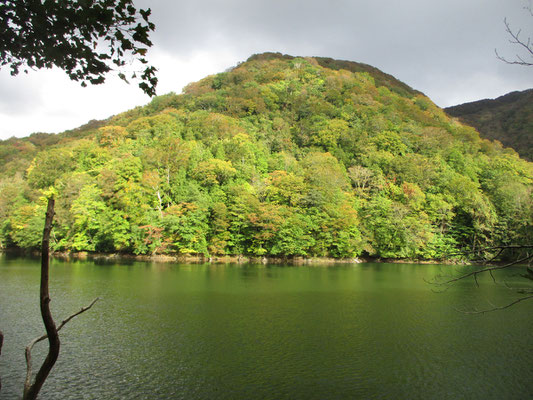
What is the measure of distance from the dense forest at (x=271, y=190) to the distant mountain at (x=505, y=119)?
53.3 ft

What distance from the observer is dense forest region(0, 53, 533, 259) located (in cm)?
3828

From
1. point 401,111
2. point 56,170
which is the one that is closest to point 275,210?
point 56,170

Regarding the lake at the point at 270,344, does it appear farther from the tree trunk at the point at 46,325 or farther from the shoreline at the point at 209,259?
the shoreline at the point at 209,259

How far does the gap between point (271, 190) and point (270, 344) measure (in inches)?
1211

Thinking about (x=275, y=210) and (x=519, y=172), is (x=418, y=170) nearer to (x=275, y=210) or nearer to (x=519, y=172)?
(x=519, y=172)

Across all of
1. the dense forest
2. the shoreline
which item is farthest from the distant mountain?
the shoreline

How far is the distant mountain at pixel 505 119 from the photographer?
7625cm

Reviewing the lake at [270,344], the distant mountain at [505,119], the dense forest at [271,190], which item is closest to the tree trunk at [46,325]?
the lake at [270,344]

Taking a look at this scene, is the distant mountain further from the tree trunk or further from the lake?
the tree trunk

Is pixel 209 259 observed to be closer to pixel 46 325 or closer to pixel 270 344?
pixel 270 344

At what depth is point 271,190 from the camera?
135ft

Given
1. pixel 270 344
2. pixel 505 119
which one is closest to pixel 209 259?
pixel 270 344

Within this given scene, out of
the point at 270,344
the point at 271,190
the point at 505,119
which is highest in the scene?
the point at 505,119

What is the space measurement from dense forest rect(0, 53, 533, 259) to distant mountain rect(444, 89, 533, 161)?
1625cm
